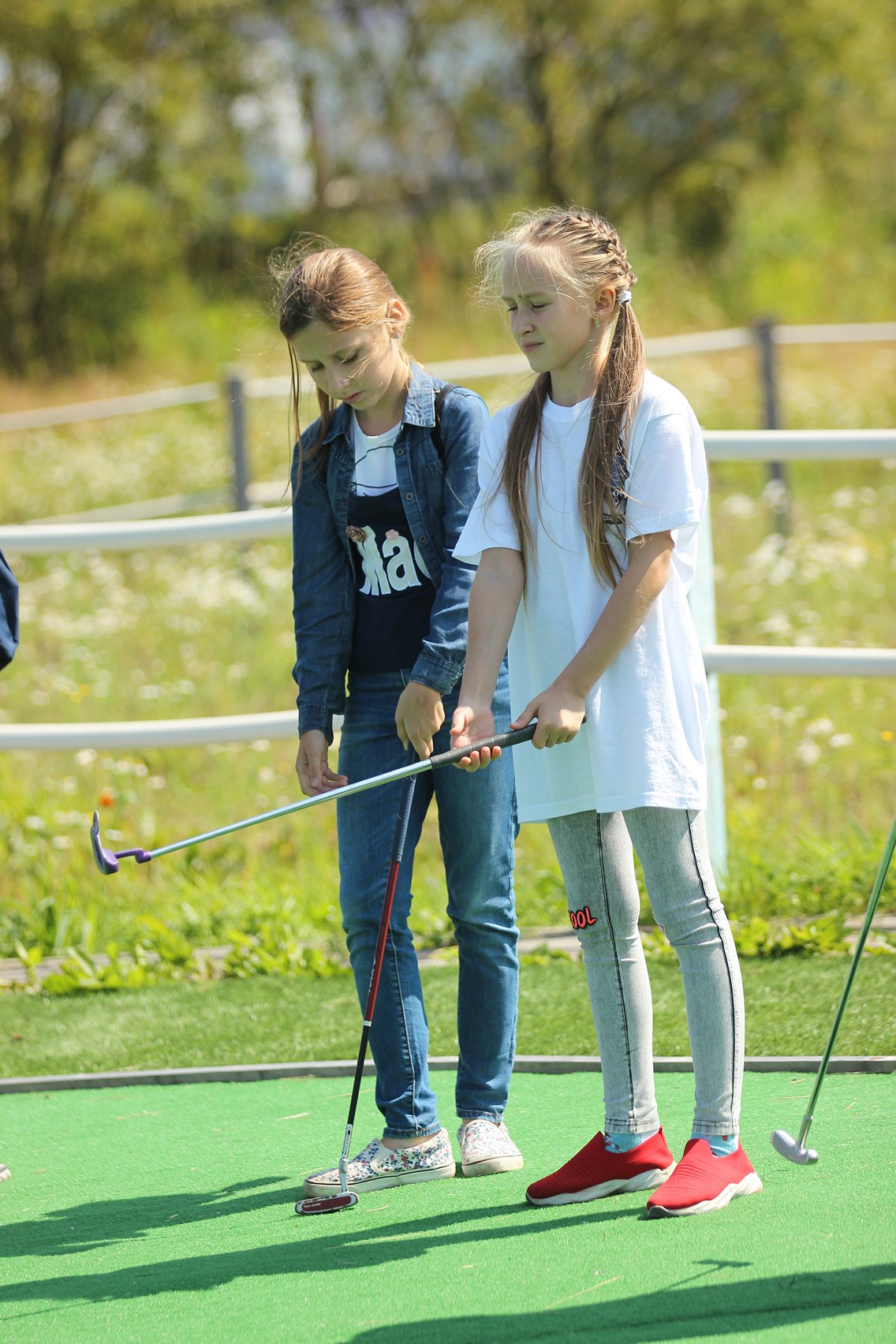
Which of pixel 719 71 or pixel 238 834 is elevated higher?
pixel 719 71

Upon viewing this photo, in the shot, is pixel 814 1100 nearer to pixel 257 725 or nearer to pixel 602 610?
pixel 602 610

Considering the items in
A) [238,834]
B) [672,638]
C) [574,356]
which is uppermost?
[574,356]

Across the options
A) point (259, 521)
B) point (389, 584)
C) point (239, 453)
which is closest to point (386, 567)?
point (389, 584)

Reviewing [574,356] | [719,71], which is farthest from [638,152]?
[574,356]

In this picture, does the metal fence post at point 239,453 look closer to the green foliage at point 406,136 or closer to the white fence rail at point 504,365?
the white fence rail at point 504,365

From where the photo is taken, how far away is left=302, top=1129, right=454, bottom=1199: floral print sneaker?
289 cm

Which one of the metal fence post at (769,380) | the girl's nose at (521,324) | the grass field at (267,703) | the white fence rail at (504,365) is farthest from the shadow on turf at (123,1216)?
the white fence rail at (504,365)

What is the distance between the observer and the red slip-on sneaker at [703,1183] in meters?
2.53

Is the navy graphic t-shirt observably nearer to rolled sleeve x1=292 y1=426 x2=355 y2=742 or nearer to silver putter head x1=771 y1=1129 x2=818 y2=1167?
rolled sleeve x1=292 y1=426 x2=355 y2=742

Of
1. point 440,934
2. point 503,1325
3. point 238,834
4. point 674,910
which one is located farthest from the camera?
point 238,834

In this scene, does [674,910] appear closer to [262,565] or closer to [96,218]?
[262,565]

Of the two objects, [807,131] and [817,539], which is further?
[807,131]

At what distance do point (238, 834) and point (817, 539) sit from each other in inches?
168

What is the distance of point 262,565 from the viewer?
836 centimetres
